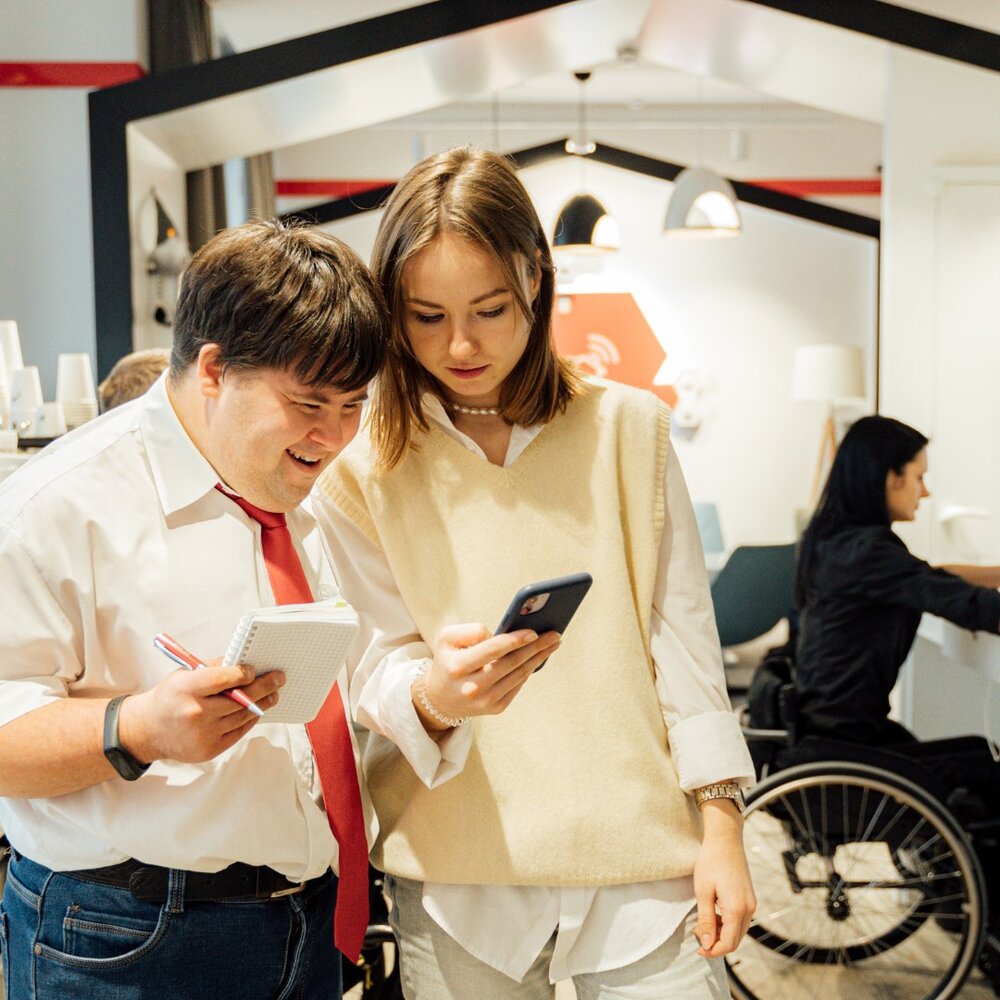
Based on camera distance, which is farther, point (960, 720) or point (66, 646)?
point (960, 720)

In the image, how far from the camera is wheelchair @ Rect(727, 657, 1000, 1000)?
2.97m

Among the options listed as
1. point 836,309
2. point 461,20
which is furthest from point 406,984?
point 836,309

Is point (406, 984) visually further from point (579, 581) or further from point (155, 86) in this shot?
point (155, 86)

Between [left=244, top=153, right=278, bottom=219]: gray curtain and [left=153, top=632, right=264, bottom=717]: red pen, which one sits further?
[left=244, top=153, right=278, bottom=219]: gray curtain

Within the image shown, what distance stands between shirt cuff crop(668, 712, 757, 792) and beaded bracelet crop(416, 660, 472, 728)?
270mm

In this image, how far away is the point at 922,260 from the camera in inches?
207

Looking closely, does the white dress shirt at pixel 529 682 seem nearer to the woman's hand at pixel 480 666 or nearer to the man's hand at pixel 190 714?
the woman's hand at pixel 480 666

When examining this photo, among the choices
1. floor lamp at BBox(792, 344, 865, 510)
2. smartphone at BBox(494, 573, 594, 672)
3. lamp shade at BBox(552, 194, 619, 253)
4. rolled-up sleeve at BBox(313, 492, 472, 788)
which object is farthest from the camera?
floor lamp at BBox(792, 344, 865, 510)

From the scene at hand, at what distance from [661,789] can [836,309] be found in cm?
831

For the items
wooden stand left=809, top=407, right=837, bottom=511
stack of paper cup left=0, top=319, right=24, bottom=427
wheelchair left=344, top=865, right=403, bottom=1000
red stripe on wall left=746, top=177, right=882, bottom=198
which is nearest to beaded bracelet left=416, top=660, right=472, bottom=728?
wheelchair left=344, top=865, right=403, bottom=1000

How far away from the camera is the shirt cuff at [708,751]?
1.41 m

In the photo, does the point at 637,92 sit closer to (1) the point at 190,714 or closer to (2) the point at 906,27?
(2) the point at 906,27

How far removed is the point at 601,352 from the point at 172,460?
323 inches

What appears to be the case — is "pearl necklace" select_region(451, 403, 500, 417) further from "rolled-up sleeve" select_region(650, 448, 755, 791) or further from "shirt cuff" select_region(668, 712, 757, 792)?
"shirt cuff" select_region(668, 712, 757, 792)
